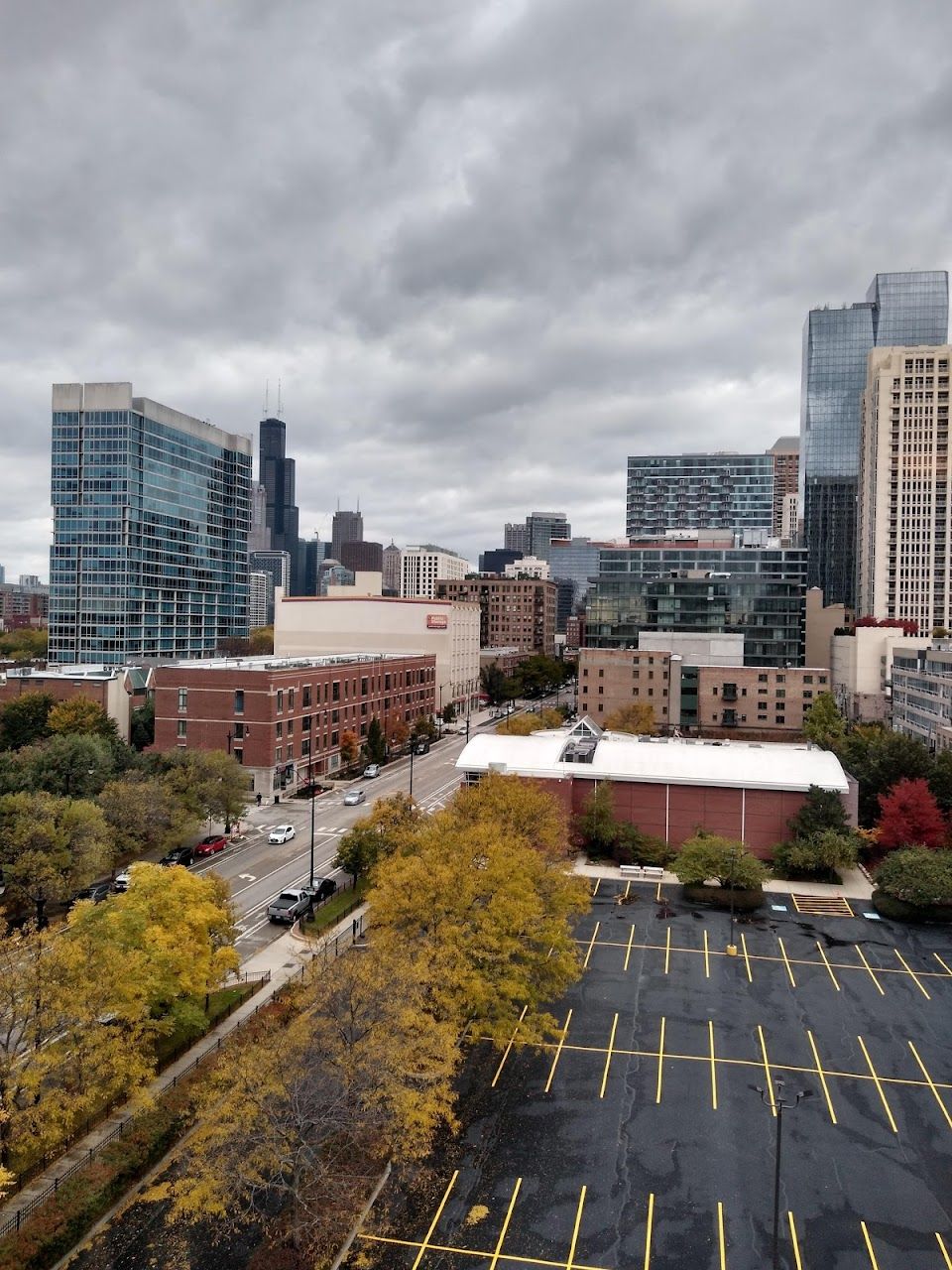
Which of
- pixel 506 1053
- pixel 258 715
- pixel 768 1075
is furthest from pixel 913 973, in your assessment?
pixel 258 715

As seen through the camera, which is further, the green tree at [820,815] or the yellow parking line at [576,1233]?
the green tree at [820,815]

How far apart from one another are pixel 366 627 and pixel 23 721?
2356 inches

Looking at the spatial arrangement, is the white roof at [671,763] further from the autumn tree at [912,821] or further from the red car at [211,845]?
the red car at [211,845]

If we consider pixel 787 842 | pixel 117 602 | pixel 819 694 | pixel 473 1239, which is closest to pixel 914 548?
pixel 819 694

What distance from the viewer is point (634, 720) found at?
3871 inches

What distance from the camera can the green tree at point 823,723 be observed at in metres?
87.0

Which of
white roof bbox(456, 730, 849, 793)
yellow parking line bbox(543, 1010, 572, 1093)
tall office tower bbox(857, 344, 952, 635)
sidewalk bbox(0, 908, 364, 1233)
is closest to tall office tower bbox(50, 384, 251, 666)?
white roof bbox(456, 730, 849, 793)

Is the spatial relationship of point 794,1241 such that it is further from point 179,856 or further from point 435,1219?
point 179,856

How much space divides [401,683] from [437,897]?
86.9 metres

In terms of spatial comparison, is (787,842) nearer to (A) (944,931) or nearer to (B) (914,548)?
(A) (944,931)

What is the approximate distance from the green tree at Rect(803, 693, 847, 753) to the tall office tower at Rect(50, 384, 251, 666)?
115m

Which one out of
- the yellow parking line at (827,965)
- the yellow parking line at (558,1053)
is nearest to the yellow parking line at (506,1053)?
the yellow parking line at (558,1053)

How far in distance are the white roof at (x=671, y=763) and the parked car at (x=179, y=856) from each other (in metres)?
21.1

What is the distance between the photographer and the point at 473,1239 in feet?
74.7
